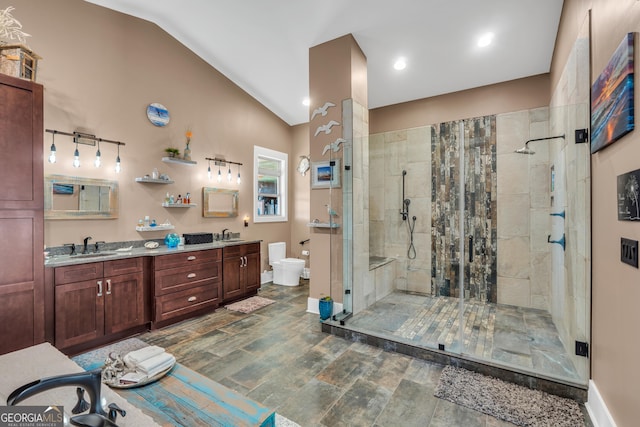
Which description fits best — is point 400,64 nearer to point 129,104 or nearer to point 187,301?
point 129,104

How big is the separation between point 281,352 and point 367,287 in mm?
1477

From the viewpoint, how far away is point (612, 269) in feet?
5.48

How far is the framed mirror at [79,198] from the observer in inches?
120

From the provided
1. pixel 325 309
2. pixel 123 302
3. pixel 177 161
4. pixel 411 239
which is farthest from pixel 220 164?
pixel 411 239

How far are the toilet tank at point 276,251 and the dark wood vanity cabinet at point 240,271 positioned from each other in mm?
808

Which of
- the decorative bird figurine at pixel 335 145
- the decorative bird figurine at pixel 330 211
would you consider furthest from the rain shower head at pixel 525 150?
the decorative bird figurine at pixel 330 211

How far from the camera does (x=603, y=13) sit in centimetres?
179

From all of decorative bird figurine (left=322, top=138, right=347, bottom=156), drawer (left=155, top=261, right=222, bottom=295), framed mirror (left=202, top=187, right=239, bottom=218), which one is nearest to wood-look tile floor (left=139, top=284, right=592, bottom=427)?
drawer (left=155, top=261, right=222, bottom=295)

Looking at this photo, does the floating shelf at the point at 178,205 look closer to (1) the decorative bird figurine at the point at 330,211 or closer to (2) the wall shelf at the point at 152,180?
(2) the wall shelf at the point at 152,180

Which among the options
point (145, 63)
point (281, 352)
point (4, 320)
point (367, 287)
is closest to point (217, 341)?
point (281, 352)

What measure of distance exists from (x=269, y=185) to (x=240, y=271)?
6.67ft

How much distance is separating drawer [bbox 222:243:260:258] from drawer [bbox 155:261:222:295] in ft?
0.65

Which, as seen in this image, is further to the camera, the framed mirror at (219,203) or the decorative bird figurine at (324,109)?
the framed mirror at (219,203)

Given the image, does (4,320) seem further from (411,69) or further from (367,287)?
(411,69)
